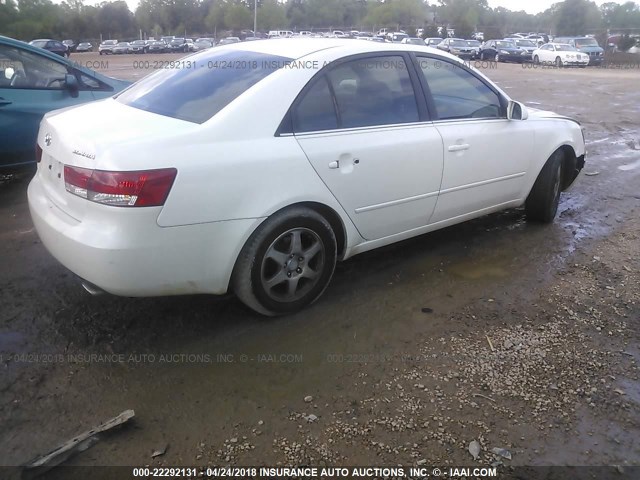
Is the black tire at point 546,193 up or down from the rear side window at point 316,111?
down

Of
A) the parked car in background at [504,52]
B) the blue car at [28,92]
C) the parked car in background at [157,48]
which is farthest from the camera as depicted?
the parked car in background at [157,48]

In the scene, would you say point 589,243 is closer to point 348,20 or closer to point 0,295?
point 0,295

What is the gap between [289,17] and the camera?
78.6 meters

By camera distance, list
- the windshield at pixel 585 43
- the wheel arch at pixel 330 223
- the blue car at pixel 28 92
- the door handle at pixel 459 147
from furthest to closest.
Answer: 1. the windshield at pixel 585 43
2. the blue car at pixel 28 92
3. the door handle at pixel 459 147
4. the wheel arch at pixel 330 223

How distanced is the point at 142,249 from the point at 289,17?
82.2 metres

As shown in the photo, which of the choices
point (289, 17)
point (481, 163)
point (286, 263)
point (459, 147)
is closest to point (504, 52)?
point (481, 163)

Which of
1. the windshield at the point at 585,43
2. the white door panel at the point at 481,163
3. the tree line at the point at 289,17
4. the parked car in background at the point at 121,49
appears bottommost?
the parked car in background at the point at 121,49

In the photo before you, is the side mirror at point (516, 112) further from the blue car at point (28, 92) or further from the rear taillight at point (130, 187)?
the blue car at point (28, 92)

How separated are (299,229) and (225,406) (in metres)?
1.11

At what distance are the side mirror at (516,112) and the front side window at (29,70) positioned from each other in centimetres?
465

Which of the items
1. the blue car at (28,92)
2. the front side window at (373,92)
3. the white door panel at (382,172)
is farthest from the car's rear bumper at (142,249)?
the blue car at (28,92)

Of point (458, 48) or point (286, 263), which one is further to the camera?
point (458, 48)

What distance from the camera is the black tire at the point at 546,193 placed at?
16.1ft

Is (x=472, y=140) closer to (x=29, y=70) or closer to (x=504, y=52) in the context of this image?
(x=29, y=70)
